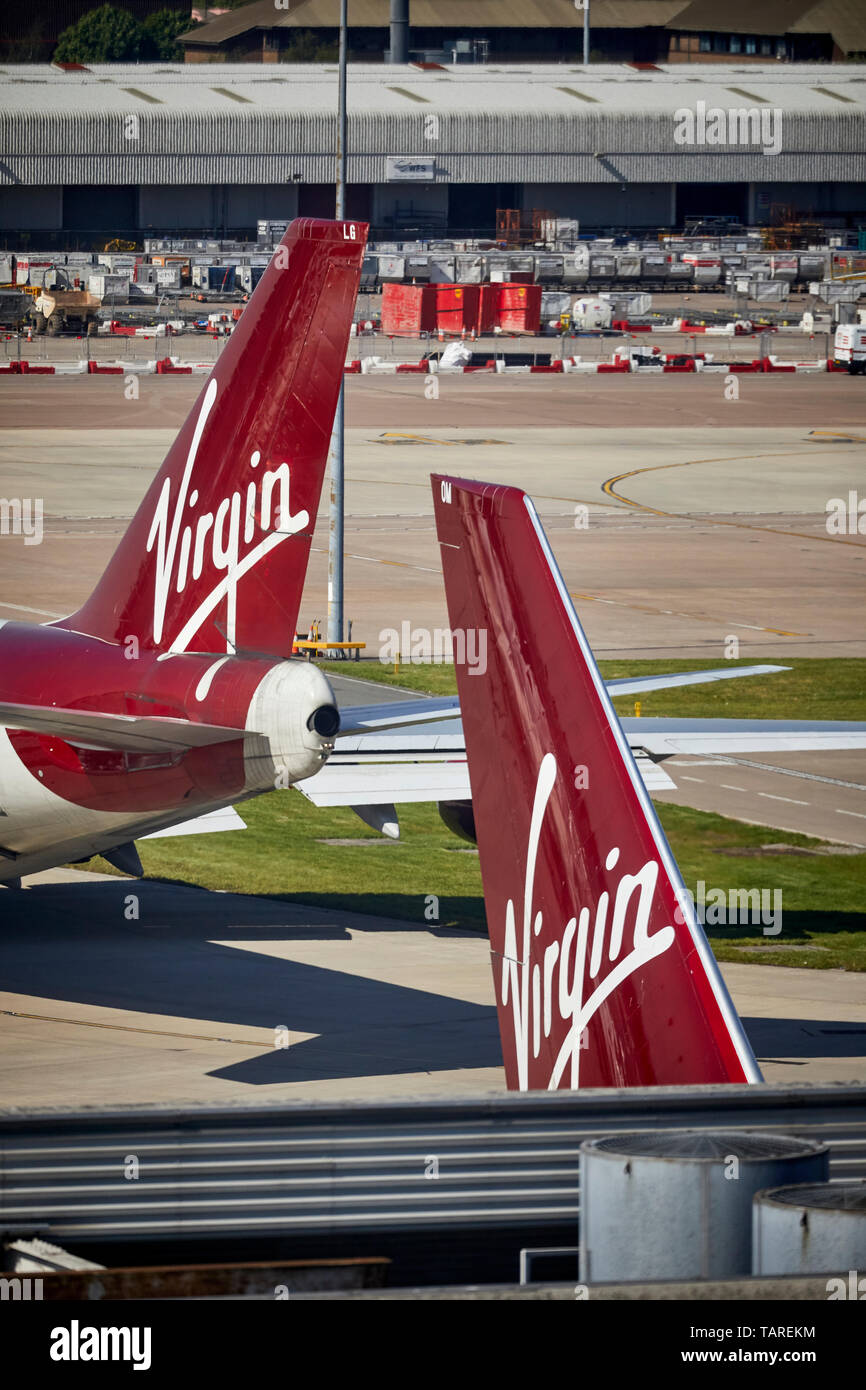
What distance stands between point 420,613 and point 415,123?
376 ft

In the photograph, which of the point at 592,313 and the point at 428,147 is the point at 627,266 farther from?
the point at 428,147

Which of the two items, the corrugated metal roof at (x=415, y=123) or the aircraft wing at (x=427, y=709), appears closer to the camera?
the aircraft wing at (x=427, y=709)

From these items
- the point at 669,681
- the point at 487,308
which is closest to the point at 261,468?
the point at 669,681

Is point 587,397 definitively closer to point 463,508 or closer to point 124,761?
point 124,761

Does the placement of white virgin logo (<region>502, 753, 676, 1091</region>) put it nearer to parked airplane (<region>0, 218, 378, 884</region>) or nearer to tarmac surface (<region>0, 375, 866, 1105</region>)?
parked airplane (<region>0, 218, 378, 884</region>)

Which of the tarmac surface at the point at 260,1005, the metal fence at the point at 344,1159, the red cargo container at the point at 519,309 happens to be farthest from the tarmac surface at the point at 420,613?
the red cargo container at the point at 519,309

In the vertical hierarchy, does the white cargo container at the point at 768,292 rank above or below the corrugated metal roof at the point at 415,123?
below

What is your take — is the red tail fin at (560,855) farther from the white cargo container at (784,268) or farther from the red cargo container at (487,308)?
the white cargo container at (784,268)

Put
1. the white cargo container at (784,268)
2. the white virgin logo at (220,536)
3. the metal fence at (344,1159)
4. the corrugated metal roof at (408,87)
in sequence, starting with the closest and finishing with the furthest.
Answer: the metal fence at (344,1159) → the white virgin logo at (220,536) → the white cargo container at (784,268) → the corrugated metal roof at (408,87)

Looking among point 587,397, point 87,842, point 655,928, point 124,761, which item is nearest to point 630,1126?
point 655,928

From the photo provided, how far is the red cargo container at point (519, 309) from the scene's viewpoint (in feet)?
398

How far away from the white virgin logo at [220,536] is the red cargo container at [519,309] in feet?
Answer: 331

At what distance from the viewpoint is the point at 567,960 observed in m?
11.3

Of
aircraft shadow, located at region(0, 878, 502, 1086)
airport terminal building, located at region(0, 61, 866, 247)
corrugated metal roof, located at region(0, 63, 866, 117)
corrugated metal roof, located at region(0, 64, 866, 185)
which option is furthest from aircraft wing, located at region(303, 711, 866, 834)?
corrugated metal roof, located at region(0, 63, 866, 117)
